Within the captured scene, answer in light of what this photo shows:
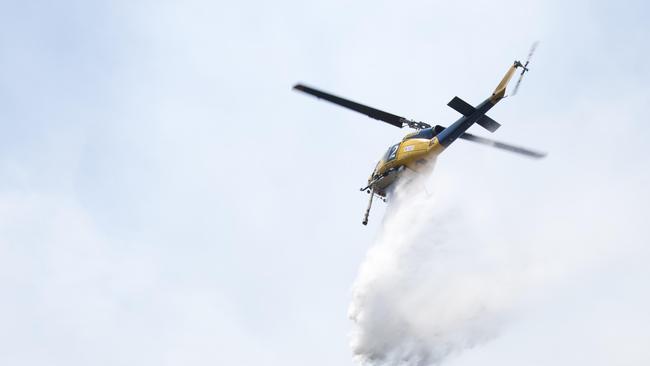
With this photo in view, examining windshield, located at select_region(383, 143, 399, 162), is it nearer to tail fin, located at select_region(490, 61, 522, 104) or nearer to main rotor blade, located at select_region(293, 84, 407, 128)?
main rotor blade, located at select_region(293, 84, 407, 128)

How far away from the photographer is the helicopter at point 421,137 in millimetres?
39688

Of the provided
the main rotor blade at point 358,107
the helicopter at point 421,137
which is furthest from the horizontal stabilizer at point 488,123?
the main rotor blade at point 358,107

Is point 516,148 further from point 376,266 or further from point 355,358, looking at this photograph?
point 355,358

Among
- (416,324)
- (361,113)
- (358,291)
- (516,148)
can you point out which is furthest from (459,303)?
(361,113)

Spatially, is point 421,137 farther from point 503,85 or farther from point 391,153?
point 503,85

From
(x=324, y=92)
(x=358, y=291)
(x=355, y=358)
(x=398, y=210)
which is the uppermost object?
(x=324, y=92)

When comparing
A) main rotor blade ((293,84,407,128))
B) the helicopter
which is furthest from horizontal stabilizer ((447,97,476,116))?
main rotor blade ((293,84,407,128))

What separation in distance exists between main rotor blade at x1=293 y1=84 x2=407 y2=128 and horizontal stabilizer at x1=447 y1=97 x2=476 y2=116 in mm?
3891

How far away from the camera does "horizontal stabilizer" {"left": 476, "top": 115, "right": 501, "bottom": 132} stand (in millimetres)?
40859

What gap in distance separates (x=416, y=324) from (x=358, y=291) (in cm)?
364

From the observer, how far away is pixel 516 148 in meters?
42.5

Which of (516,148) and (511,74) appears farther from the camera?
(516,148)

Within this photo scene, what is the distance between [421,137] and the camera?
4288 cm

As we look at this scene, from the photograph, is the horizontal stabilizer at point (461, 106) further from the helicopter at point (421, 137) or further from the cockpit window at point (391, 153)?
the cockpit window at point (391, 153)
